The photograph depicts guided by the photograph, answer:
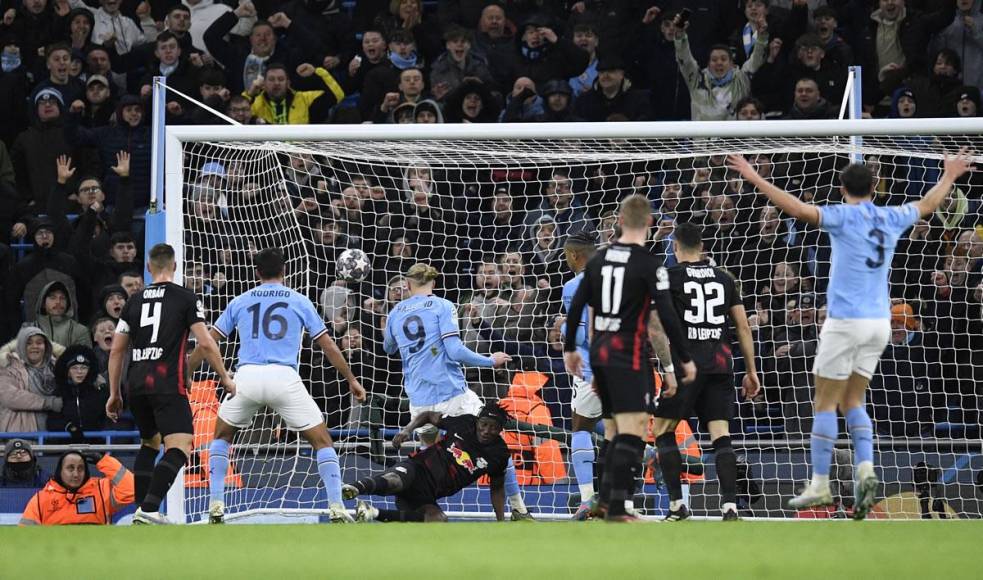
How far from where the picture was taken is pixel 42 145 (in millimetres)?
15602

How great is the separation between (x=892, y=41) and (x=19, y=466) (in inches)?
390

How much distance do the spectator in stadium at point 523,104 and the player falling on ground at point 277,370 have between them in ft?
16.6

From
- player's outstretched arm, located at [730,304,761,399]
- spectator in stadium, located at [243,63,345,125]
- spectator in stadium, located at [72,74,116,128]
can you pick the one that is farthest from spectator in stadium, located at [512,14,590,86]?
player's outstretched arm, located at [730,304,761,399]

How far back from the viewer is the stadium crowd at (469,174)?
1259 centimetres

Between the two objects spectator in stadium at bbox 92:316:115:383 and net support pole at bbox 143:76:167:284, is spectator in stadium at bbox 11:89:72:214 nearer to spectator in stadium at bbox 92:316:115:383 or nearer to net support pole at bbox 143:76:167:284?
spectator in stadium at bbox 92:316:115:383

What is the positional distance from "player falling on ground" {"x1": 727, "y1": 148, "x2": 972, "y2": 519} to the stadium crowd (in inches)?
121

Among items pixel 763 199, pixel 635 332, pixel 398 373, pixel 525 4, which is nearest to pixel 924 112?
pixel 763 199

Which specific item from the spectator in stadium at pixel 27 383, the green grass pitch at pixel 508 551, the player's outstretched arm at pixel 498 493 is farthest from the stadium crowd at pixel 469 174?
the green grass pitch at pixel 508 551

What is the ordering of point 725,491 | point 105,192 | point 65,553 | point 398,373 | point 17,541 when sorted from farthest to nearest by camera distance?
point 105,192 → point 398,373 → point 725,491 → point 17,541 → point 65,553

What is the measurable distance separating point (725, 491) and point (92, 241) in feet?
25.6

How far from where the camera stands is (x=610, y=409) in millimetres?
8188

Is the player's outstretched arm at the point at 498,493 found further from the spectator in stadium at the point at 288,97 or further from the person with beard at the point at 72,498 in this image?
the spectator in stadium at the point at 288,97

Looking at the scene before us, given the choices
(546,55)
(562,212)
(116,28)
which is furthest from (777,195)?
(116,28)

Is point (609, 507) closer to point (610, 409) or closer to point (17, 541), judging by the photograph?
point (610, 409)
